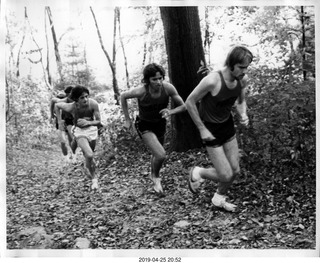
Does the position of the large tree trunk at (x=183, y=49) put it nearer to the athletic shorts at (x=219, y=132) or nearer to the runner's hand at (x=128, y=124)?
the athletic shorts at (x=219, y=132)

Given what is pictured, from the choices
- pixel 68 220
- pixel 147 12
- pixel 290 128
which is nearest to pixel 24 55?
pixel 147 12

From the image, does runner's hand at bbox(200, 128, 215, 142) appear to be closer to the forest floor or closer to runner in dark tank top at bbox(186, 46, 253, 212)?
runner in dark tank top at bbox(186, 46, 253, 212)

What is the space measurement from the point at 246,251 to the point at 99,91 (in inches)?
80.1

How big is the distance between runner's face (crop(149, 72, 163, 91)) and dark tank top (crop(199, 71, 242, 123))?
1.41ft

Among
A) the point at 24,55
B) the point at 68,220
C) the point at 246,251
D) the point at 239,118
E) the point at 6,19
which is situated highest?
the point at 6,19

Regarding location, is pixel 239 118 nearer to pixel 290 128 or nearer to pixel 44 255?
pixel 290 128

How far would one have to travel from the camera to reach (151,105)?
4.08 meters

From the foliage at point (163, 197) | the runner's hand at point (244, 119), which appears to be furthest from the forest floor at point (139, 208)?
the runner's hand at point (244, 119)

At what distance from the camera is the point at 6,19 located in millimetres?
4102

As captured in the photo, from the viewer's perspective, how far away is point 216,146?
13.3 feet

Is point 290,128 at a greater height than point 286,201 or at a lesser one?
greater

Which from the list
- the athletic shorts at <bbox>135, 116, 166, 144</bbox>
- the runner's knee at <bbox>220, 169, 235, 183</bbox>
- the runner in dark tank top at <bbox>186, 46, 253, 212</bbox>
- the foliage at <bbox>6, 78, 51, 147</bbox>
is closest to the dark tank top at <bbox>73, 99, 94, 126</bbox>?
the foliage at <bbox>6, 78, 51, 147</bbox>

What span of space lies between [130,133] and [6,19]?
5.19 ft

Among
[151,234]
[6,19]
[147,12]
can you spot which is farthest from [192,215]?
[6,19]
